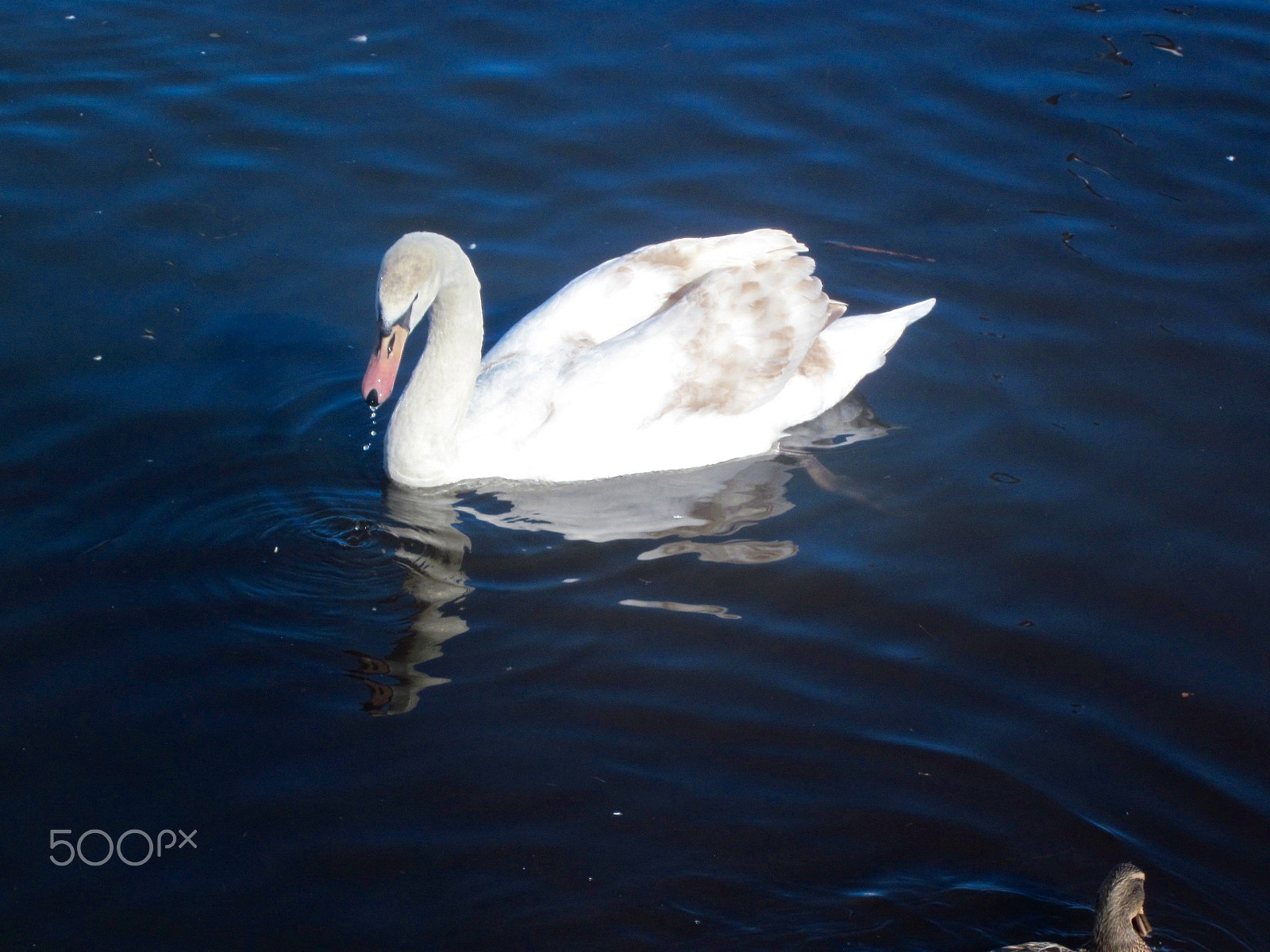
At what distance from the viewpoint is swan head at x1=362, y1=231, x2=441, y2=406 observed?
6.68 m

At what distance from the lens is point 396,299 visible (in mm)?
6680

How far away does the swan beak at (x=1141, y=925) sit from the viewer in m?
4.42

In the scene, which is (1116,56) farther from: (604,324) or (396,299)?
(396,299)

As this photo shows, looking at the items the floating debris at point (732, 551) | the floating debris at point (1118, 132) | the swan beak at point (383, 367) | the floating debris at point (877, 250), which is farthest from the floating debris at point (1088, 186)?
the swan beak at point (383, 367)

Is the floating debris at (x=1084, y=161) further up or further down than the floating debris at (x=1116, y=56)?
further down

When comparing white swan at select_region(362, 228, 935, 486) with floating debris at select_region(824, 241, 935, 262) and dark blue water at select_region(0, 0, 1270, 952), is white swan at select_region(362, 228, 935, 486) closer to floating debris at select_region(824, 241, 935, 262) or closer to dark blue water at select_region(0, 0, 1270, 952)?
Result: dark blue water at select_region(0, 0, 1270, 952)

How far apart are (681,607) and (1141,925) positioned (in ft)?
8.98

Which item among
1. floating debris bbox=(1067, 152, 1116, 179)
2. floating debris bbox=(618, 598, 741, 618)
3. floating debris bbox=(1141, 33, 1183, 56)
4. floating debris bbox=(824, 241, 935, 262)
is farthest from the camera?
Answer: floating debris bbox=(1141, 33, 1183, 56)

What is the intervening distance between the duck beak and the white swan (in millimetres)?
3917

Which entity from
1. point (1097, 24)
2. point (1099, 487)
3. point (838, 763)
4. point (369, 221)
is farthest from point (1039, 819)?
point (1097, 24)

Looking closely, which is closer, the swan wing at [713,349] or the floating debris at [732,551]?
the floating debris at [732,551]

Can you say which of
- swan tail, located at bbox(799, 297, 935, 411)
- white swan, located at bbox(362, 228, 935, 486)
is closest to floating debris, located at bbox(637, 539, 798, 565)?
white swan, located at bbox(362, 228, 935, 486)

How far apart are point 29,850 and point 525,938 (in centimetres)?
201

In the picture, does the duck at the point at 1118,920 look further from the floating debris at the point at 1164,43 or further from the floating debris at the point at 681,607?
the floating debris at the point at 1164,43
